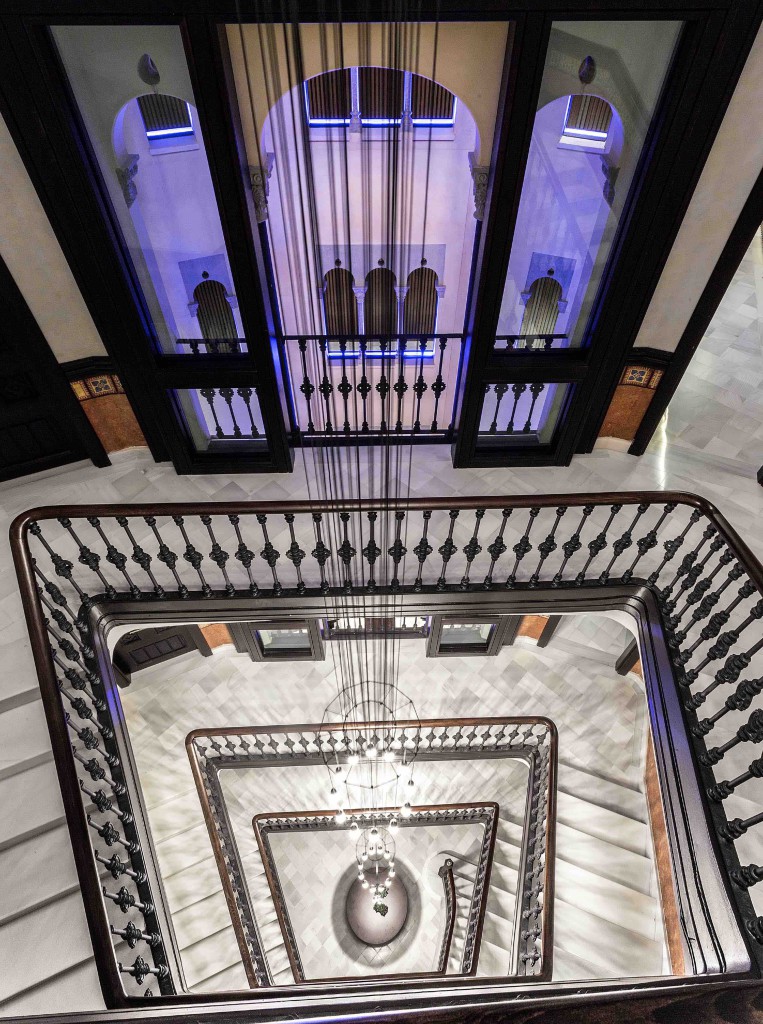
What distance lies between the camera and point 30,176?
12.1 feet

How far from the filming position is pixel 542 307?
450 centimetres

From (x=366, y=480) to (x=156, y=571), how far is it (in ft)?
6.33

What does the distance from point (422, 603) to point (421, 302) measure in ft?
9.35

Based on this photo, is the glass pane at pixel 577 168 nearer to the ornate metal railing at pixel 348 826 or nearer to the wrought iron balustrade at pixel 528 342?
Answer: the wrought iron balustrade at pixel 528 342

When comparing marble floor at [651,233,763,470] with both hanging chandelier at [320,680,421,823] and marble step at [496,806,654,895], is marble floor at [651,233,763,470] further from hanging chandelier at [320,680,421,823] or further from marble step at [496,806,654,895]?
hanging chandelier at [320,680,421,823]

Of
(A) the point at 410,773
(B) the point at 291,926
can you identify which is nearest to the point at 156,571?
(A) the point at 410,773

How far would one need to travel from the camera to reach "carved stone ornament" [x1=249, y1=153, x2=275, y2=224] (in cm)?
385

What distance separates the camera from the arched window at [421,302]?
5.53 meters

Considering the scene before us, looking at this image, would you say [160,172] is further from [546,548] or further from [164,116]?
[546,548]

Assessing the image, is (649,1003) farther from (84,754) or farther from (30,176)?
(30,176)

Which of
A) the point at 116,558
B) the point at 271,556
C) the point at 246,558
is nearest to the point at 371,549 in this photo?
the point at 271,556

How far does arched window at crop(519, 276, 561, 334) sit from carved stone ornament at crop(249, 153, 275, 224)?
192 cm

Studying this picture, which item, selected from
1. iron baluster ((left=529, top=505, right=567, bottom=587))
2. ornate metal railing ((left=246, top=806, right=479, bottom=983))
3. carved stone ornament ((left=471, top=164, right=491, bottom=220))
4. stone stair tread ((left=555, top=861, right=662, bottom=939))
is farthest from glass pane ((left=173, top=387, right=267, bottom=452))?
stone stair tread ((left=555, top=861, right=662, bottom=939))

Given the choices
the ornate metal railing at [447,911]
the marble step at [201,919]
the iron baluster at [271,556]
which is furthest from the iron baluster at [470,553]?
the ornate metal railing at [447,911]
